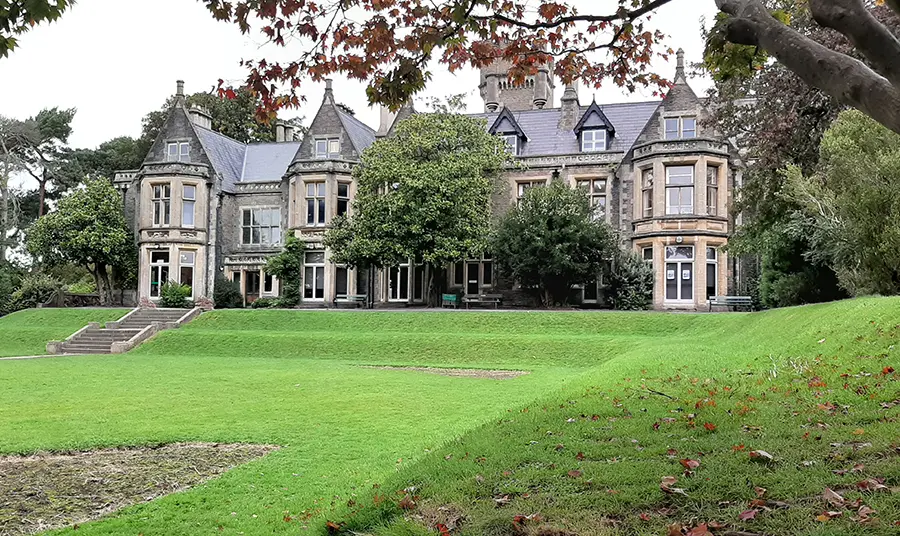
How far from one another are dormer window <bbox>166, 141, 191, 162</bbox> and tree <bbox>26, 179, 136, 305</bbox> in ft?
12.9

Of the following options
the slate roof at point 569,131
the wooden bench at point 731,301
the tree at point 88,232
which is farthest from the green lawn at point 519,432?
the tree at point 88,232

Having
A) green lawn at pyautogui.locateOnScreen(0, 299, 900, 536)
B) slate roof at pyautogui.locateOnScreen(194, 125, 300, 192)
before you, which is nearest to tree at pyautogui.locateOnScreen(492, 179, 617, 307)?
green lawn at pyautogui.locateOnScreen(0, 299, 900, 536)

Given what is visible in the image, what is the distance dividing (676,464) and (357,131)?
3835 centimetres

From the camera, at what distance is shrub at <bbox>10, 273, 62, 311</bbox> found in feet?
131

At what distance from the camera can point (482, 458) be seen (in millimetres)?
5883

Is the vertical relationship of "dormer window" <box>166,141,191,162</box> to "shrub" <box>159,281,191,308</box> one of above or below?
above

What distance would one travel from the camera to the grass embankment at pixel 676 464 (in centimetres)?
428

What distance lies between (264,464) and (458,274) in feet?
101

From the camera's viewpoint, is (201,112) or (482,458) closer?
(482,458)

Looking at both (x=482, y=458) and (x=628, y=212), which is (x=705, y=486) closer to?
(x=482, y=458)

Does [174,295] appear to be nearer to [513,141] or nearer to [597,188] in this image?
[513,141]

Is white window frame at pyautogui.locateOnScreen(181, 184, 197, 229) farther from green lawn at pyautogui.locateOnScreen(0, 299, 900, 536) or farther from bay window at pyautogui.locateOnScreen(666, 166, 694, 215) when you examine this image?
bay window at pyautogui.locateOnScreen(666, 166, 694, 215)

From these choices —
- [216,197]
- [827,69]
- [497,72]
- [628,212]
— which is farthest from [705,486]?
[497,72]

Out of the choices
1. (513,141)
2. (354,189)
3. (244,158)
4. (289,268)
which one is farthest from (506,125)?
(244,158)
